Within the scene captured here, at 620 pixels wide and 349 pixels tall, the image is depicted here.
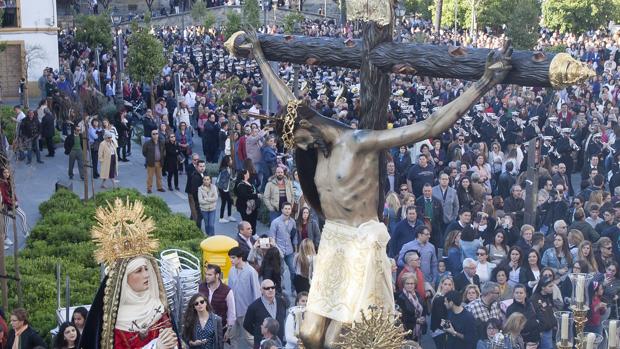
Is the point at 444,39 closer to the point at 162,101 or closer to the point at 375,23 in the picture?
the point at 162,101

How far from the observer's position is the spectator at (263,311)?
1157cm

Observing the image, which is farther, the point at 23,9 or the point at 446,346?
the point at 23,9

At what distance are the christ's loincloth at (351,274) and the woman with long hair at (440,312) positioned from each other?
19.3ft

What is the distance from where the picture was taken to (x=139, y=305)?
8094mm

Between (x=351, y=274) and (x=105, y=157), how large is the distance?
613 inches

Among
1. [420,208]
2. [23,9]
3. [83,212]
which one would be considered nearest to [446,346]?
[420,208]

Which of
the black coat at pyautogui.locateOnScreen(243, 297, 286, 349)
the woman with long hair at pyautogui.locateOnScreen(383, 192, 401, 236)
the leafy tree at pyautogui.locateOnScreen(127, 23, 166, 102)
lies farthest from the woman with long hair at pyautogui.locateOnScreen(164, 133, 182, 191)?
the black coat at pyautogui.locateOnScreen(243, 297, 286, 349)

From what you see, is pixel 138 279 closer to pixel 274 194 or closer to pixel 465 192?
pixel 274 194

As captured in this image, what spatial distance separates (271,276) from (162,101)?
14057 mm

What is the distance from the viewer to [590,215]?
52.0 feet

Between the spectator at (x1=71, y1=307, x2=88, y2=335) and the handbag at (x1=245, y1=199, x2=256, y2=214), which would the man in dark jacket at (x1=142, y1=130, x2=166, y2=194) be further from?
the spectator at (x1=71, y1=307, x2=88, y2=335)

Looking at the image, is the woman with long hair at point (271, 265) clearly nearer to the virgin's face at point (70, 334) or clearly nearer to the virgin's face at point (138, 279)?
the virgin's face at point (70, 334)

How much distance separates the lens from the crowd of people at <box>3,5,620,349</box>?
1175 cm

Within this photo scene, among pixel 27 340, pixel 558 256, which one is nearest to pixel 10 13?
pixel 558 256
